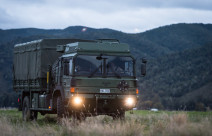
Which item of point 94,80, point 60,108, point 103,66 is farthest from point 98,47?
point 60,108

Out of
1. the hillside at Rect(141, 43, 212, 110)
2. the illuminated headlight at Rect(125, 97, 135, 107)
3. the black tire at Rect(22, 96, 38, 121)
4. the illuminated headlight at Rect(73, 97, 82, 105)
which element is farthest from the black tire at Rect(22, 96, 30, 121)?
the hillside at Rect(141, 43, 212, 110)

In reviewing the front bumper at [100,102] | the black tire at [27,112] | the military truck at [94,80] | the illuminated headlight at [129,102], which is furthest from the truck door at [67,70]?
the black tire at [27,112]

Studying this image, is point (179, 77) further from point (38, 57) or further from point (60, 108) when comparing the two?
point (60, 108)

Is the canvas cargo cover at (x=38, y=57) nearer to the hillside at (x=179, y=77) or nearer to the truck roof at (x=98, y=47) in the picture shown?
the truck roof at (x=98, y=47)

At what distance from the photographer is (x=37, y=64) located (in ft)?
64.1

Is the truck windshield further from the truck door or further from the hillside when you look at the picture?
the hillside

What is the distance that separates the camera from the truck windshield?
15.2 meters

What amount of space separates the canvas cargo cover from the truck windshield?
13.7 ft

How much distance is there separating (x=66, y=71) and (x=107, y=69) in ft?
5.09

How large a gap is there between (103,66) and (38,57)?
17.0 ft

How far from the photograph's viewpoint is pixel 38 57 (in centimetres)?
1958

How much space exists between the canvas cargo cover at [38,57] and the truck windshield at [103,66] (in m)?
4.19

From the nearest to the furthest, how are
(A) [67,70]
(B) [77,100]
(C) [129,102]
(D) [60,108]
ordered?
(B) [77,100] → (A) [67,70] → (C) [129,102] → (D) [60,108]

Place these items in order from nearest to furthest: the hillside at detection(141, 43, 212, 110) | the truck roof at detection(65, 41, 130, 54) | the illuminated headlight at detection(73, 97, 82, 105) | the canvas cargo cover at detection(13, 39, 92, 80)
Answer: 1. the illuminated headlight at detection(73, 97, 82, 105)
2. the truck roof at detection(65, 41, 130, 54)
3. the canvas cargo cover at detection(13, 39, 92, 80)
4. the hillside at detection(141, 43, 212, 110)
